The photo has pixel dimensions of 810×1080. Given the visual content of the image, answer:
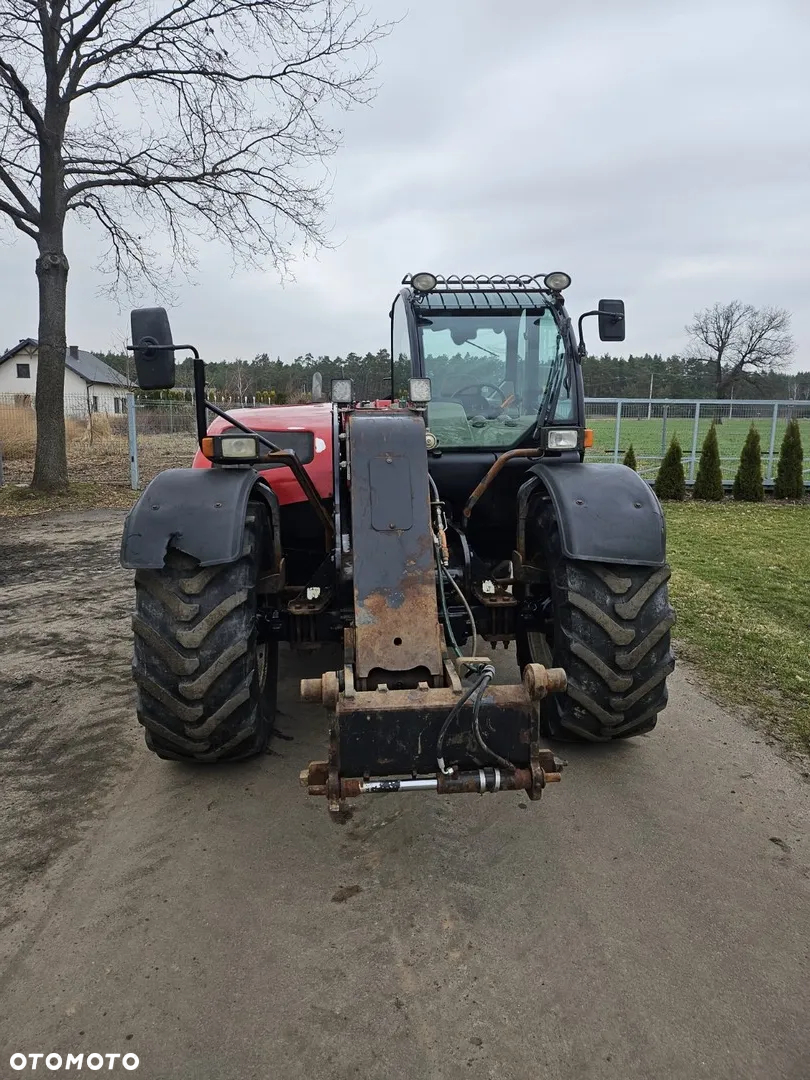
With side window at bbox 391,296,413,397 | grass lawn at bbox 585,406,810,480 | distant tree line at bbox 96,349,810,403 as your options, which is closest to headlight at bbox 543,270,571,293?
side window at bbox 391,296,413,397

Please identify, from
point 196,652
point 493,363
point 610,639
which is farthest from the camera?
point 493,363

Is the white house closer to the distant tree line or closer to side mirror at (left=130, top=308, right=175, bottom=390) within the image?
the distant tree line

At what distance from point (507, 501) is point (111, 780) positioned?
2.64m

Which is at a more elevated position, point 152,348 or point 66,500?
point 152,348

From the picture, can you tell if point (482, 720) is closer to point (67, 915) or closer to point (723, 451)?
point (67, 915)

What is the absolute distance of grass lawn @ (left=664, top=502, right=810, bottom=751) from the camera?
471cm

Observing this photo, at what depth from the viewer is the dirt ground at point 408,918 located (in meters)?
2.07

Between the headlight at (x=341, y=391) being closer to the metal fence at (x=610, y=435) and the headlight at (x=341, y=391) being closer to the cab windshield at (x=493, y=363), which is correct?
the cab windshield at (x=493, y=363)

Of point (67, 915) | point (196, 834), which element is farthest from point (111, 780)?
point (67, 915)

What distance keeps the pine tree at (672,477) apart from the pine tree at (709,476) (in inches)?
13.0

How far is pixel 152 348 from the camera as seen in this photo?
3.10m

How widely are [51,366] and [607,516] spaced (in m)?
13.9

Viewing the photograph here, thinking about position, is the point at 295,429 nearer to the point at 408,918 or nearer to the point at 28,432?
the point at 408,918

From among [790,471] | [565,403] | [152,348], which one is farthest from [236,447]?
[790,471]
